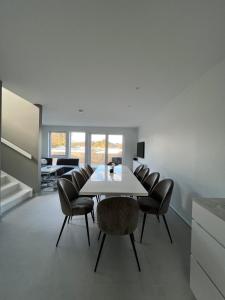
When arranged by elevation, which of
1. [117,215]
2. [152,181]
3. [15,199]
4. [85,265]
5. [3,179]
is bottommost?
[85,265]

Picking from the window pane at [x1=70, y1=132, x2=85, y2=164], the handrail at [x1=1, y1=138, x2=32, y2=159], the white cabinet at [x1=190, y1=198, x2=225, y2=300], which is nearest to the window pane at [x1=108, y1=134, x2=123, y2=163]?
the window pane at [x1=70, y1=132, x2=85, y2=164]

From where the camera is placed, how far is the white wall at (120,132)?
8336 mm

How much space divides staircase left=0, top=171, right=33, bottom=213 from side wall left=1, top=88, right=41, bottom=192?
0.14 metres

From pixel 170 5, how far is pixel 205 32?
0.53 meters

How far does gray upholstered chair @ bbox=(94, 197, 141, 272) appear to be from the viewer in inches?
67.3

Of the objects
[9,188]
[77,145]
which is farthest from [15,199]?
[77,145]

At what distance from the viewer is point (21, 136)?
4391 mm

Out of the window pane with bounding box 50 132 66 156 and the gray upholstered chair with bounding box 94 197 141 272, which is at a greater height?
the window pane with bounding box 50 132 66 156

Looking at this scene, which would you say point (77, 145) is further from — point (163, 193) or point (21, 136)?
point (163, 193)

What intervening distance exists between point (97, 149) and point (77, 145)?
1086 millimetres

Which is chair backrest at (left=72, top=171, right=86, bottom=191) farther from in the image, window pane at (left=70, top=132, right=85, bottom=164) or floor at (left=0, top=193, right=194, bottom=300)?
window pane at (left=70, top=132, right=85, bottom=164)

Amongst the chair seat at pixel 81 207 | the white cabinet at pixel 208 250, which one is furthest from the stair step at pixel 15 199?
the white cabinet at pixel 208 250

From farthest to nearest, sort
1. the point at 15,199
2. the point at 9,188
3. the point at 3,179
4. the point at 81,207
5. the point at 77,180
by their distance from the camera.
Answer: the point at 3,179, the point at 9,188, the point at 15,199, the point at 77,180, the point at 81,207

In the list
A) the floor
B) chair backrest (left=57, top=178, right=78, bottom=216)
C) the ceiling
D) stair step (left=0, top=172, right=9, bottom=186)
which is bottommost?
the floor
